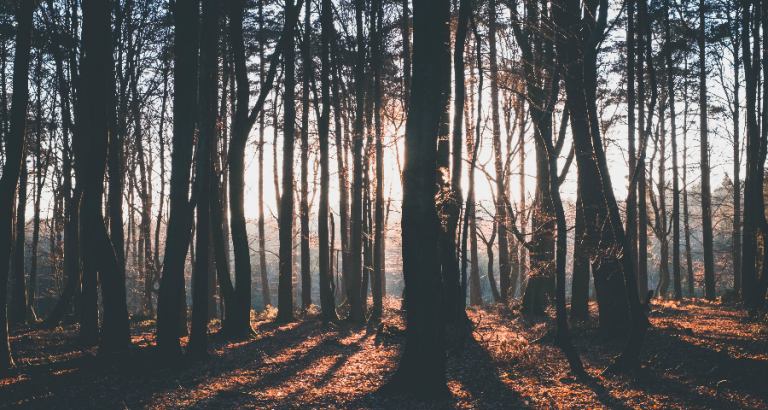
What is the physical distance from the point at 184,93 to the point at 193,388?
4755 mm

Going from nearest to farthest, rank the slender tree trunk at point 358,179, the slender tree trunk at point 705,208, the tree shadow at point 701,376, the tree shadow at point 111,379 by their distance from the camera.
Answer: the tree shadow at point 701,376 → the tree shadow at point 111,379 → the slender tree trunk at point 358,179 → the slender tree trunk at point 705,208

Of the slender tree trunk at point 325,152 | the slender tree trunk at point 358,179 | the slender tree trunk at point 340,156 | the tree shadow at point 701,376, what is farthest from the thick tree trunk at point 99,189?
the tree shadow at point 701,376

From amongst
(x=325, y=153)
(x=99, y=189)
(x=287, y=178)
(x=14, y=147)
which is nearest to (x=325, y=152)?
(x=325, y=153)

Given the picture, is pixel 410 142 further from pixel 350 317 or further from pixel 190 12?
pixel 350 317

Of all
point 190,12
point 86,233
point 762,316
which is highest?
point 190,12

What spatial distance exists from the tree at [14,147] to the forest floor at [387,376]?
1.61 metres

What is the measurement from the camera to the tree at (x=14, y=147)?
6703mm

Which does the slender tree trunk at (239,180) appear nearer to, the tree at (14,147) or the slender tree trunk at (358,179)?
the slender tree trunk at (358,179)

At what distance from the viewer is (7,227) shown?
6.76 m

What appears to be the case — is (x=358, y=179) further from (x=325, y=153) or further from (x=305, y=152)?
(x=305, y=152)

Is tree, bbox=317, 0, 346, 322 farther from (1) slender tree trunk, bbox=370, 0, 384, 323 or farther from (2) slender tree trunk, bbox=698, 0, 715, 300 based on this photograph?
(2) slender tree trunk, bbox=698, 0, 715, 300

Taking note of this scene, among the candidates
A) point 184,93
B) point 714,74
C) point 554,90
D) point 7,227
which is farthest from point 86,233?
point 714,74

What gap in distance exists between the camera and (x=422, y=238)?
18.4 feet

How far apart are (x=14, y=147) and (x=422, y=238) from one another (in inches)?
260
